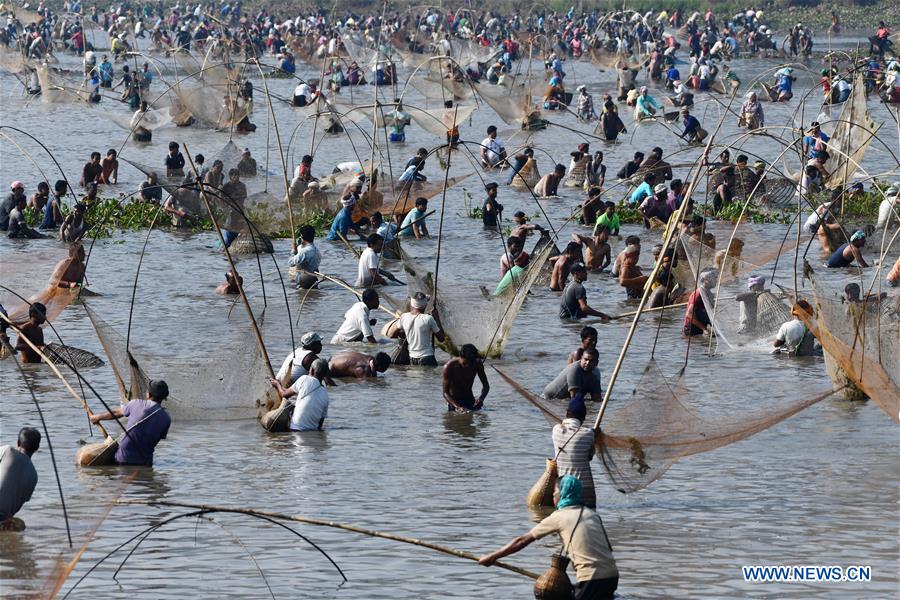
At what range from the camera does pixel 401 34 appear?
51.3m

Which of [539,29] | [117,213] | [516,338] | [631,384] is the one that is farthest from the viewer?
[539,29]

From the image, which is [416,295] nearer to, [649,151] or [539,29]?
[649,151]

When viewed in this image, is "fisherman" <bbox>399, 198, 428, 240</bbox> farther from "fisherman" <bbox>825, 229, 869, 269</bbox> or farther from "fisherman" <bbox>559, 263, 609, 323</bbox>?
"fisherman" <bbox>825, 229, 869, 269</bbox>

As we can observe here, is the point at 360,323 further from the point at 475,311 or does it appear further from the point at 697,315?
the point at 697,315

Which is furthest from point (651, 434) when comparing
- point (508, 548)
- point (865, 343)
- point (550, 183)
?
point (550, 183)

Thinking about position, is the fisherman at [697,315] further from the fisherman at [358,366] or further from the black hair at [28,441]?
the black hair at [28,441]

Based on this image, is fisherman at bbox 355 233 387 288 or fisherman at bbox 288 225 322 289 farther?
fisherman at bbox 288 225 322 289

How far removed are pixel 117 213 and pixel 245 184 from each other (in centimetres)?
264

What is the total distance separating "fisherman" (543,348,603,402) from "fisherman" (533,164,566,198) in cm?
1175

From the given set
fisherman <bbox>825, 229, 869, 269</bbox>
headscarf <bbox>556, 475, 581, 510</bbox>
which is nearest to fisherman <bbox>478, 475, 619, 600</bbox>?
headscarf <bbox>556, 475, 581, 510</bbox>

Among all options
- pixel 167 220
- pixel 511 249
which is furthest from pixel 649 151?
pixel 511 249

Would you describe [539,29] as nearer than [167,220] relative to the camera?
No

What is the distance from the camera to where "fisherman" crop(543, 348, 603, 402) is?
12.7 metres

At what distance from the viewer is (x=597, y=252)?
62.5ft
